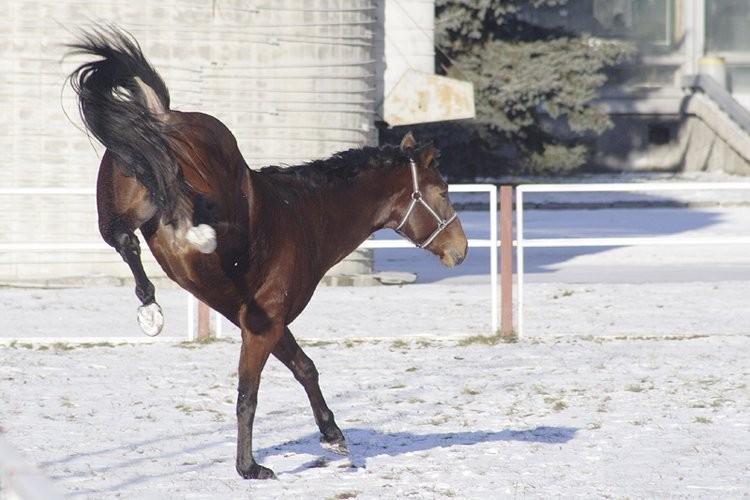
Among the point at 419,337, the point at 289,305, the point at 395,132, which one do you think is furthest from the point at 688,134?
the point at 289,305

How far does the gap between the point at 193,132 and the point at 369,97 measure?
1052 cm

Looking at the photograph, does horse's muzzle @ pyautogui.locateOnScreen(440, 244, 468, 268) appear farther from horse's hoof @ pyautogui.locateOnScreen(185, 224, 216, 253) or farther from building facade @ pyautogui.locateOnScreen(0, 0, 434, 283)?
building facade @ pyautogui.locateOnScreen(0, 0, 434, 283)

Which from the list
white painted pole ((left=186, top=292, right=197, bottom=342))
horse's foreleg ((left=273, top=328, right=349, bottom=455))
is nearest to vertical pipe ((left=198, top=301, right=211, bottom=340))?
white painted pole ((left=186, top=292, right=197, bottom=342))

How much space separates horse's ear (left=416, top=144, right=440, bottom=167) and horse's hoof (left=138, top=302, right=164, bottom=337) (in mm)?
1820

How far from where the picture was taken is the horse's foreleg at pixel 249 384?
693 cm

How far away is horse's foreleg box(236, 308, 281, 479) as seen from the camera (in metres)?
6.93

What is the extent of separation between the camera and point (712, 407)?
362 inches

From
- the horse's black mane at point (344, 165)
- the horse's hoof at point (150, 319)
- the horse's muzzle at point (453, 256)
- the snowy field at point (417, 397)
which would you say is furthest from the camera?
the horse's muzzle at point (453, 256)

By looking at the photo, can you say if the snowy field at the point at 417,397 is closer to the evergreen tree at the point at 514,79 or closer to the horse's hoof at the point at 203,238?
the horse's hoof at the point at 203,238

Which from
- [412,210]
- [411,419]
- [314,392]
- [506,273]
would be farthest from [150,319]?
[506,273]

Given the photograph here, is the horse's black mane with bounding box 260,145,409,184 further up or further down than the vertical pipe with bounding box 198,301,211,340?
further up

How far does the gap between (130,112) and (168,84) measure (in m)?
9.61

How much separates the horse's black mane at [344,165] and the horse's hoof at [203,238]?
1.05 m

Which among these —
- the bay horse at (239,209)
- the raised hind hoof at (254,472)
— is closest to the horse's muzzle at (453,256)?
the bay horse at (239,209)
